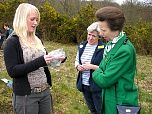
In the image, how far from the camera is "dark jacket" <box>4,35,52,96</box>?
332 centimetres

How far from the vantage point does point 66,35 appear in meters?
27.0

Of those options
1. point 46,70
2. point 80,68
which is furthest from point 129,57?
point 80,68

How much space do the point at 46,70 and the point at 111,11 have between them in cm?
105

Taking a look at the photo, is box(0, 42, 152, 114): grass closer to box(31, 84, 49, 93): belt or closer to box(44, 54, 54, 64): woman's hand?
box(31, 84, 49, 93): belt

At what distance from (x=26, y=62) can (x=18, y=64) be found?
10cm

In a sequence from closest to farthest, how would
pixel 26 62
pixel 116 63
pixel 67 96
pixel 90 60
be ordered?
pixel 116 63
pixel 26 62
pixel 90 60
pixel 67 96

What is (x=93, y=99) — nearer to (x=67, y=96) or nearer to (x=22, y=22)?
(x=22, y=22)

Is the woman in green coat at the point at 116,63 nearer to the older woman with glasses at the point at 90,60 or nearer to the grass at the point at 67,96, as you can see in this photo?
the older woman with glasses at the point at 90,60

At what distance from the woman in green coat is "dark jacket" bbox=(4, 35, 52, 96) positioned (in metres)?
0.63

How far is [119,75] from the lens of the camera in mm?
3084

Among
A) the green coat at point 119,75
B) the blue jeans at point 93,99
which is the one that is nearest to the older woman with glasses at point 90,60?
the blue jeans at point 93,99

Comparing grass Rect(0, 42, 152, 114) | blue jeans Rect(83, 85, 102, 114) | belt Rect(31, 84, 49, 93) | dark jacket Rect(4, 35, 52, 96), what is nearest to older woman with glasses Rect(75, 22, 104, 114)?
blue jeans Rect(83, 85, 102, 114)

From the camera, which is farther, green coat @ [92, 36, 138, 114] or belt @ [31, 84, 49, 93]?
belt @ [31, 84, 49, 93]

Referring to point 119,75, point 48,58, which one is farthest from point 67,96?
point 119,75
